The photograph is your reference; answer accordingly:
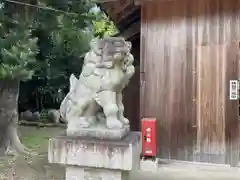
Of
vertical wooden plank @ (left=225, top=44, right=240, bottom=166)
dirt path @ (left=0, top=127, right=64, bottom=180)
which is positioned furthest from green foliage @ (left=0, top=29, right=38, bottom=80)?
vertical wooden plank @ (left=225, top=44, right=240, bottom=166)

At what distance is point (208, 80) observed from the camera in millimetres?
5758

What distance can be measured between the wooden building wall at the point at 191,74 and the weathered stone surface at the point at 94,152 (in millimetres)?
2612

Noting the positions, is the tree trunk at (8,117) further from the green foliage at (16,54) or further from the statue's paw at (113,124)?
the statue's paw at (113,124)

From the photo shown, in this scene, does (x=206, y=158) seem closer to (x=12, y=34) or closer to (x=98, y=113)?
(x=98, y=113)

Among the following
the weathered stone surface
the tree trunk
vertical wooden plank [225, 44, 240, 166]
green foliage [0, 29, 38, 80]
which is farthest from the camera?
the tree trunk

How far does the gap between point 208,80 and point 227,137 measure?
1.09 m

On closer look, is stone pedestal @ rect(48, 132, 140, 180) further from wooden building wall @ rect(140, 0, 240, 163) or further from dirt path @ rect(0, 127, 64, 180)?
wooden building wall @ rect(140, 0, 240, 163)

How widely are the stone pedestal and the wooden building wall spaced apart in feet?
8.39

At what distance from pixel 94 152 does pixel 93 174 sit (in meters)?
0.30

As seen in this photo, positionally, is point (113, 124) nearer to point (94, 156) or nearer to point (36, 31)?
point (94, 156)

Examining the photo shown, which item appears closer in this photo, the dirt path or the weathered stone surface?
the weathered stone surface

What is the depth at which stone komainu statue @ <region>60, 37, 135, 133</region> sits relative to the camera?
133 inches

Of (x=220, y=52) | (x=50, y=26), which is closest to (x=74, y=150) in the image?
(x=220, y=52)

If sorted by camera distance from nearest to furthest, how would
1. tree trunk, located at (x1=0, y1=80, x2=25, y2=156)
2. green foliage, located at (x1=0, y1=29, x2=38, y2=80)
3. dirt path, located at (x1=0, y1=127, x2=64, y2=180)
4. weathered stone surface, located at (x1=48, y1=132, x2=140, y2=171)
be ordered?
weathered stone surface, located at (x1=48, y1=132, x2=140, y2=171) → dirt path, located at (x1=0, y1=127, x2=64, y2=180) → green foliage, located at (x1=0, y1=29, x2=38, y2=80) → tree trunk, located at (x1=0, y1=80, x2=25, y2=156)
